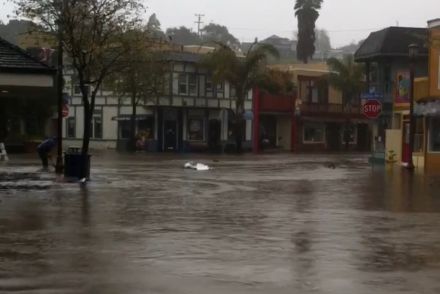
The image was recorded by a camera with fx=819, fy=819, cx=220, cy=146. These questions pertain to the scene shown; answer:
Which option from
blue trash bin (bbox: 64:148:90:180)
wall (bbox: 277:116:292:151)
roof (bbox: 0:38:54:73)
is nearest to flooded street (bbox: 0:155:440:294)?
blue trash bin (bbox: 64:148:90:180)

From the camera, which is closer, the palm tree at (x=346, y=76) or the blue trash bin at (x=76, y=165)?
the blue trash bin at (x=76, y=165)

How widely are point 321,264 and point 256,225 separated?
13.4ft

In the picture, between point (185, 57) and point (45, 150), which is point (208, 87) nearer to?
point (185, 57)

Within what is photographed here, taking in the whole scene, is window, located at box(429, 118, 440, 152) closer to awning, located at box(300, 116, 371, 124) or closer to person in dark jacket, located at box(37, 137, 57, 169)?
person in dark jacket, located at box(37, 137, 57, 169)

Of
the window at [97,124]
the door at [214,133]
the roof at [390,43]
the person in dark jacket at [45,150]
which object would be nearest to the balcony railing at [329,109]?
the door at [214,133]

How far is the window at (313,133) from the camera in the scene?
232 feet

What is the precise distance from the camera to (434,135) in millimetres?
37375

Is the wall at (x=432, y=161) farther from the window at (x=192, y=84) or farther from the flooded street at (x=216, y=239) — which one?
the window at (x=192, y=84)

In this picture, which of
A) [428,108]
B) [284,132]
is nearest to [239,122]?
[284,132]

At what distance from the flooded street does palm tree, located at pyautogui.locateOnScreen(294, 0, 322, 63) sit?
2901 inches

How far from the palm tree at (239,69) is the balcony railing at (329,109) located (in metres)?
10.7

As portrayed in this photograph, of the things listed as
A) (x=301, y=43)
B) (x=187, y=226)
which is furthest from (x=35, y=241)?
(x=301, y=43)

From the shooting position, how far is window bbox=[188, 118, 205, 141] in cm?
6298

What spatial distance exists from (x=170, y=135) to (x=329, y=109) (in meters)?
16.0
